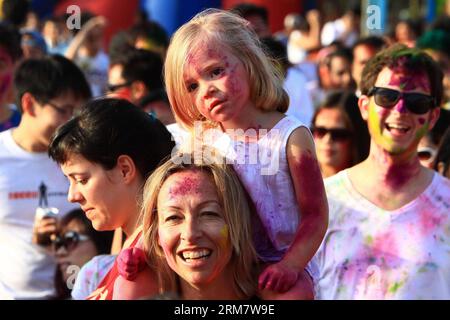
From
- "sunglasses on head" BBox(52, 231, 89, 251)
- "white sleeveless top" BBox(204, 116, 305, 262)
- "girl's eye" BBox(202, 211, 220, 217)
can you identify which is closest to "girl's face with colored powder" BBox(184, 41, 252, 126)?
"white sleeveless top" BBox(204, 116, 305, 262)

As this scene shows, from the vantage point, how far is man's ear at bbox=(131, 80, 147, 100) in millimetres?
6879

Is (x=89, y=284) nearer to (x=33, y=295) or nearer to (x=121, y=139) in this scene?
(x=121, y=139)

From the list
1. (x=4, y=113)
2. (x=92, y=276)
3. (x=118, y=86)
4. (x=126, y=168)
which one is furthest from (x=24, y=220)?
(x=126, y=168)

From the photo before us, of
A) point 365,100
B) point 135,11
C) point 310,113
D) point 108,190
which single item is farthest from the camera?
point 135,11

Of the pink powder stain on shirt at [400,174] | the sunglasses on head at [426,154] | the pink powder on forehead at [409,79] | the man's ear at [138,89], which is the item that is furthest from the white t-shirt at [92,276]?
the man's ear at [138,89]

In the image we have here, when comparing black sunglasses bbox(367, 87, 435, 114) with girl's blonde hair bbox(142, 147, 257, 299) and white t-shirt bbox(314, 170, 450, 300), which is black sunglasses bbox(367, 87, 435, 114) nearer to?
white t-shirt bbox(314, 170, 450, 300)

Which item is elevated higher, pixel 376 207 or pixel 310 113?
pixel 310 113

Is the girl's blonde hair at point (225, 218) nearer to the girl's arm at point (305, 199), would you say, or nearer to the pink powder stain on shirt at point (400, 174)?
the girl's arm at point (305, 199)

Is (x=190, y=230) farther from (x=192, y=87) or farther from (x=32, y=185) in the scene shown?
(x=32, y=185)

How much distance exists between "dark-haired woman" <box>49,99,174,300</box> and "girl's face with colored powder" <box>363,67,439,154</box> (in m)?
1.19

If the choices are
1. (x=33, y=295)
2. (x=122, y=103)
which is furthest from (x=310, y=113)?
(x=122, y=103)

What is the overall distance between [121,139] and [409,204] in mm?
1388

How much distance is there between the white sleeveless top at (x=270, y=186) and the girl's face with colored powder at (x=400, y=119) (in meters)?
1.28

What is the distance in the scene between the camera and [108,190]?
402 centimetres
